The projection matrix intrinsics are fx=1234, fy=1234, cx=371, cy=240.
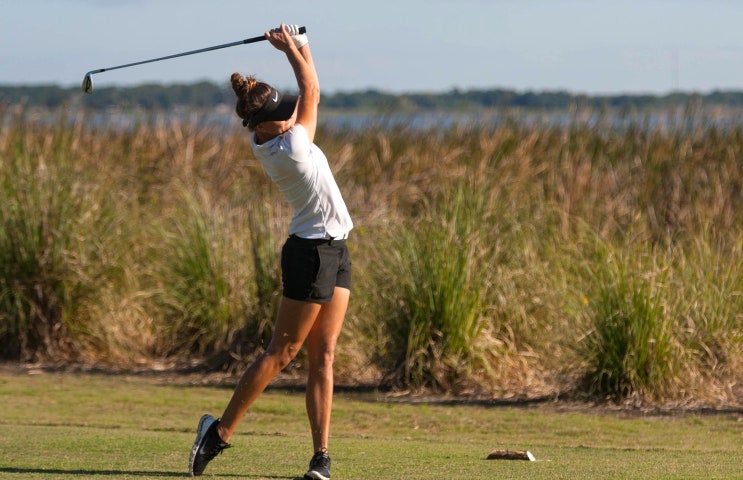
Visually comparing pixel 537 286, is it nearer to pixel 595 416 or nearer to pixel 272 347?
pixel 595 416

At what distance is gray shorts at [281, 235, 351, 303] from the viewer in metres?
5.84

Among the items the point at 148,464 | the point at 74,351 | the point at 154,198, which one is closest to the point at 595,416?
the point at 148,464

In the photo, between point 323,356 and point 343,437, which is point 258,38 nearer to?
point 323,356

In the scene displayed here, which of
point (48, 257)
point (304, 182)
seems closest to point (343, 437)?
point (304, 182)

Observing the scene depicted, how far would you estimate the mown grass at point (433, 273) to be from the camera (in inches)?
408

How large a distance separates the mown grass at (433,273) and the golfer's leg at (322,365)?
4607 millimetres

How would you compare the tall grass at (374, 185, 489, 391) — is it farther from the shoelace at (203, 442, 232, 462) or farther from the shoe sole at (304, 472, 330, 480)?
the shoe sole at (304, 472, 330, 480)

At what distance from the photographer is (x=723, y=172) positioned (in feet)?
50.7

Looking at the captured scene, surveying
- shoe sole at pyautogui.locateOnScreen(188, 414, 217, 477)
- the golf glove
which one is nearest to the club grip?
the golf glove

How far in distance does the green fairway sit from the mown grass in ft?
2.11

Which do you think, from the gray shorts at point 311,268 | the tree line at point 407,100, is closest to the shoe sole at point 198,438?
the gray shorts at point 311,268

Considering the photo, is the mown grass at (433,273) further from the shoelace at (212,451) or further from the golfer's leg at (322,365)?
the shoelace at (212,451)

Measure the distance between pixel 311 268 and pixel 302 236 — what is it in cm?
16

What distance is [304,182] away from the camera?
581cm
